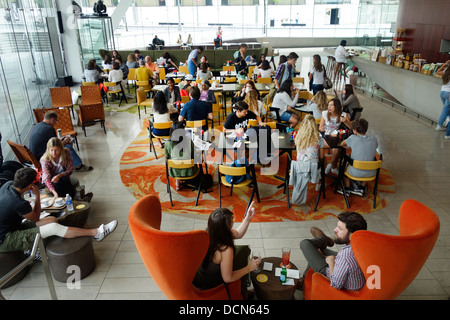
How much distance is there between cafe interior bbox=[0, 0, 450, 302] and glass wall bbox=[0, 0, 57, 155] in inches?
2.0

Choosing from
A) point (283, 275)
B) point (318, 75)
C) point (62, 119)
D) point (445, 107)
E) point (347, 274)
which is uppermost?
point (318, 75)

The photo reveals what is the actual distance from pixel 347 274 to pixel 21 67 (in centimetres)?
825

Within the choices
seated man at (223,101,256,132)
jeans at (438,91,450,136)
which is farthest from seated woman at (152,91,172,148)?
jeans at (438,91,450,136)

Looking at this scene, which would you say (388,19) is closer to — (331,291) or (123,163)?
(123,163)

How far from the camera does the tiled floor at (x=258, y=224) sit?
368 centimetres

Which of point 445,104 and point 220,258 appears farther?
point 445,104

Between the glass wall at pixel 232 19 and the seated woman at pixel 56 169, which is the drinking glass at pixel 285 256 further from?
the glass wall at pixel 232 19

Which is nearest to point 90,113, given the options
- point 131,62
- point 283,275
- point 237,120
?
point 237,120

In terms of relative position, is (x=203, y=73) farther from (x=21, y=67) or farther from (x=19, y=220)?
(x=19, y=220)

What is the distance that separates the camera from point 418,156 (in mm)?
7008

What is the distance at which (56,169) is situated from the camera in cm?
499

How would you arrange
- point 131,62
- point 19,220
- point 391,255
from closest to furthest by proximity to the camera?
point 391,255 → point 19,220 → point 131,62

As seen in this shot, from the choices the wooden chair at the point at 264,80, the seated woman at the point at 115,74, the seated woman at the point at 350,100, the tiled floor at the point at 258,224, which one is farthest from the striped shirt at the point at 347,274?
the seated woman at the point at 115,74

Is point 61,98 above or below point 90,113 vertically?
above
